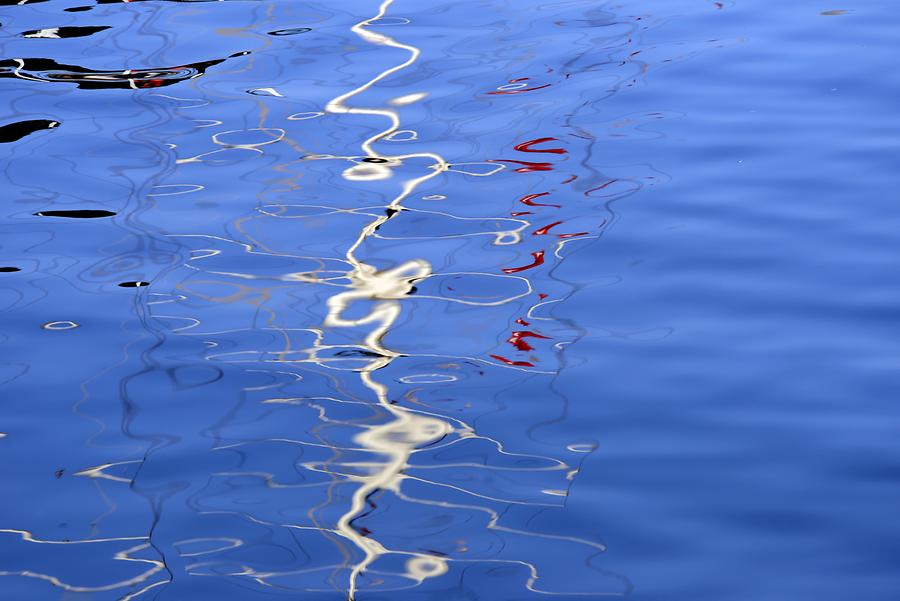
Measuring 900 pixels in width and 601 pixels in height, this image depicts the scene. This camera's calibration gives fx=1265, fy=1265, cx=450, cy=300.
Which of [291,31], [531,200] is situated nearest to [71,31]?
[291,31]

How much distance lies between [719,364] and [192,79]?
2366 mm

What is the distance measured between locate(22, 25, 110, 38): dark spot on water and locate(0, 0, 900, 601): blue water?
18 cm

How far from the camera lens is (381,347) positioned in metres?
2.67

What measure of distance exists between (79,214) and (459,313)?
45.9 inches

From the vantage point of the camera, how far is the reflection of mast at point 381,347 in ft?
6.77

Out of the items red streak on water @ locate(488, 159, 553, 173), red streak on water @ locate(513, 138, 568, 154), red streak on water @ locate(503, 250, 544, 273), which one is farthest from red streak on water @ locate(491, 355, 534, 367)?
red streak on water @ locate(513, 138, 568, 154)

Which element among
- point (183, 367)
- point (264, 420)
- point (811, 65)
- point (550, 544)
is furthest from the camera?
point (811, 65)

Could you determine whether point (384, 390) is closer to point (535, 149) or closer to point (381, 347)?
point (381, 347)

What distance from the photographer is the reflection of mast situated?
2.06 metres

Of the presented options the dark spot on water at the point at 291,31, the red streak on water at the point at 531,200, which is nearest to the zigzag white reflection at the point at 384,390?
the red streak on water at the point at 531,200

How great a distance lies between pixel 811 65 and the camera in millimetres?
4062

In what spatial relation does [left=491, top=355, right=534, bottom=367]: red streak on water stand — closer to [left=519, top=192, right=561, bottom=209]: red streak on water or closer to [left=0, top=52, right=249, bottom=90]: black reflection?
[left=519, top=192, right=561, bottom=209]: red streak on water

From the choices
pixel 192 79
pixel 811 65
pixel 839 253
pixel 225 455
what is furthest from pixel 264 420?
pixel 811 65

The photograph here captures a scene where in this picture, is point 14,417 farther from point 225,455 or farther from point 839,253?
point 839,253
